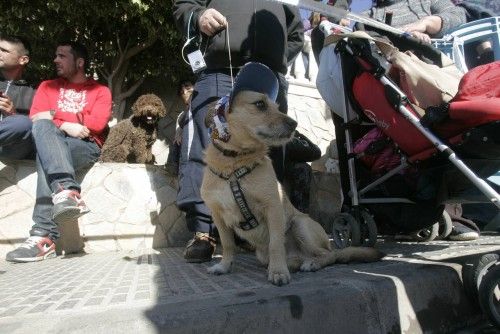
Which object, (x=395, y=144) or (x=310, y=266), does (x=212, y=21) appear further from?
(x=310, y=266)

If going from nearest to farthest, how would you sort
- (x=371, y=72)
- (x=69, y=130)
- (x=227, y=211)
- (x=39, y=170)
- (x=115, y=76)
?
(x=227, y=211) → (x=371, y=72) → (x=39, y=170) → (x=69, y=130) → (x=115, y=76)

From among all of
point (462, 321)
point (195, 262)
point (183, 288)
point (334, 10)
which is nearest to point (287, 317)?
point (183, 288)

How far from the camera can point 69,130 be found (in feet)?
10.4

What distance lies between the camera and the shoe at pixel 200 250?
2.37m

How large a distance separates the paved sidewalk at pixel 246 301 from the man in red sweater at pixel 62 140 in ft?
2.45

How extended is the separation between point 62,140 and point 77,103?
655 millimetres

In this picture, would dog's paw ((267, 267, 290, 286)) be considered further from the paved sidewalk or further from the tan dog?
the tan dog

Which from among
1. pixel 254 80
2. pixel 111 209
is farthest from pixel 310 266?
pixel 111 209

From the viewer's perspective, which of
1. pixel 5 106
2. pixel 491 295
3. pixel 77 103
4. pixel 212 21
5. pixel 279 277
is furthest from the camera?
pixel 77 103

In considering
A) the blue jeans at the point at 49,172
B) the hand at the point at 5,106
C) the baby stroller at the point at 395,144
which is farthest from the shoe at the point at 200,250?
the hand at the point at 5,106

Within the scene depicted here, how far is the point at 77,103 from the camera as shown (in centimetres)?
352

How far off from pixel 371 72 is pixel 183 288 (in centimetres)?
171

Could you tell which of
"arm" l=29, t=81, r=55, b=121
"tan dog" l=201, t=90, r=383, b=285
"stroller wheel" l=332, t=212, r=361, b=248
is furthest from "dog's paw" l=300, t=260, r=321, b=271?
"arm" l=29, t=81, r=55, b=121

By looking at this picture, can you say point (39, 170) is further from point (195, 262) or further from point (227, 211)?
A: point (227, 211)
